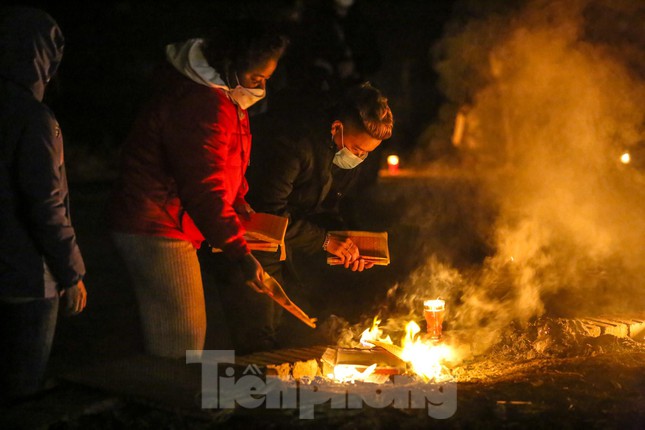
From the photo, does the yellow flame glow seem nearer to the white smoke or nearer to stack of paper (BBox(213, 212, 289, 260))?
stack of paper (BBox(213, 212, 289, 260))

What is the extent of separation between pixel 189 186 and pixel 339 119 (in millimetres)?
A: 1486

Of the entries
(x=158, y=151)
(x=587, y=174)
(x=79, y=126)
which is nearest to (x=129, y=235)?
(x=158, y=151)

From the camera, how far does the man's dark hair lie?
16.1ft

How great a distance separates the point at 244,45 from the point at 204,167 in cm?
69

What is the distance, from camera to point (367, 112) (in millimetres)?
4898

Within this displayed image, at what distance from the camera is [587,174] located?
27.2ft

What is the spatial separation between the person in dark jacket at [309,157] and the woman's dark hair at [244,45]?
1.00 meters

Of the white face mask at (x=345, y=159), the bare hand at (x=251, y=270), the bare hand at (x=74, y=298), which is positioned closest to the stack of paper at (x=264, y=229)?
the bare hand at (x=251, y=270)

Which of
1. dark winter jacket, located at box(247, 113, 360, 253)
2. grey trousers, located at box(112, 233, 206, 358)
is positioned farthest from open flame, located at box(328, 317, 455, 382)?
grey trousers, located at box(112, 233, 206, 358)

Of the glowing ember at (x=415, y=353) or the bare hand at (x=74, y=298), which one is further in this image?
the glowing ember at (x=415, y=353)

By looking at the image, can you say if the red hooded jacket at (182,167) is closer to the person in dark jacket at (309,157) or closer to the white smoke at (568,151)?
the person in dark jacket at (309,157)

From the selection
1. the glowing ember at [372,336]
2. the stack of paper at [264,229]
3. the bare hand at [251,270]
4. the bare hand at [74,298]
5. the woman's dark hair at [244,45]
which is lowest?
the glowing ember at [372,336]

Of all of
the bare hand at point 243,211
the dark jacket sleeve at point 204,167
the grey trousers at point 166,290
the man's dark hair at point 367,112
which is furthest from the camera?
the man's dark hair at point 367,112

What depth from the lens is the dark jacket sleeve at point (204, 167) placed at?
3885mm
